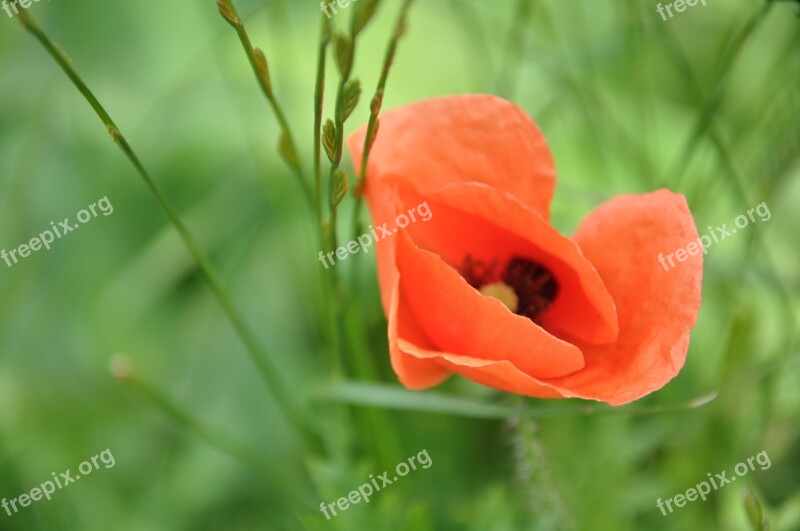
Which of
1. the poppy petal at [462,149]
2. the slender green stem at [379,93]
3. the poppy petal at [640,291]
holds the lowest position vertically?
the poppy petal at [640,291]

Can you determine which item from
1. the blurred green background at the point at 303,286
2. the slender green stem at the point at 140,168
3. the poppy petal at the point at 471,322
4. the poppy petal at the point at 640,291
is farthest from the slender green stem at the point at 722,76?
the slender green stem at the point at 140,168

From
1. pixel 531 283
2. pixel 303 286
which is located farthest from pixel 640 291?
pixel 303 286

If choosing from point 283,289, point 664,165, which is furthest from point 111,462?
point 664,165

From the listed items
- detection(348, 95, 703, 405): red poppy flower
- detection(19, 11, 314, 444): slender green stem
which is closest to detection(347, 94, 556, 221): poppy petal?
detection(348, 95, 703, 405): red poppy flower

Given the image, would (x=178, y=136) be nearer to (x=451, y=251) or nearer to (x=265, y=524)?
(x=265, y=524)

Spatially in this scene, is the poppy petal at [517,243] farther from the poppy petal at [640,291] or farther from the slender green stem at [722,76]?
the slender green stem at [722,76]

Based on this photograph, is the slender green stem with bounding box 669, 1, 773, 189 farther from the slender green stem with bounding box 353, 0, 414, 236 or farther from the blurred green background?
the slender green stem with bounding box 353, 0, 414, 236
